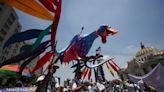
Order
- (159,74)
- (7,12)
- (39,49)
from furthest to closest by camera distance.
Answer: (7,12) < (39,49) < (159,74)

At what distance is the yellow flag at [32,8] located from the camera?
228 inches

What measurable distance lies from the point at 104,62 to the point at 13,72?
8515 millimetres

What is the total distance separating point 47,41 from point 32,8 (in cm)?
347

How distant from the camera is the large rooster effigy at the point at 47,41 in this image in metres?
6.35

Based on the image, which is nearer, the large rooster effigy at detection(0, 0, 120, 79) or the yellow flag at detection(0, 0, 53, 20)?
the yellow flag at detection(0, 0, 53, 20)

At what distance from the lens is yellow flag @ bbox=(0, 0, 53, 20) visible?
5.79 metres

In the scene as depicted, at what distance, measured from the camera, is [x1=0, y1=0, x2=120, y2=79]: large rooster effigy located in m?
6.35

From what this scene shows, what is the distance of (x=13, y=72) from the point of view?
12.8 metres

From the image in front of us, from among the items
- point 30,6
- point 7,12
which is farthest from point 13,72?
point 7,12

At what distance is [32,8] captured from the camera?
634 centimetres

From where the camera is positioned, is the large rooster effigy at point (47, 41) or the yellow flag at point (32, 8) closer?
the yellow flag at point (32, 8)

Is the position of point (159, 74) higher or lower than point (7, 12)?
lower

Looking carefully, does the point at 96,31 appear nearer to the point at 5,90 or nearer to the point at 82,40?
the point at 82,40

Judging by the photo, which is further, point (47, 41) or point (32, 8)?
point (47, 41)
